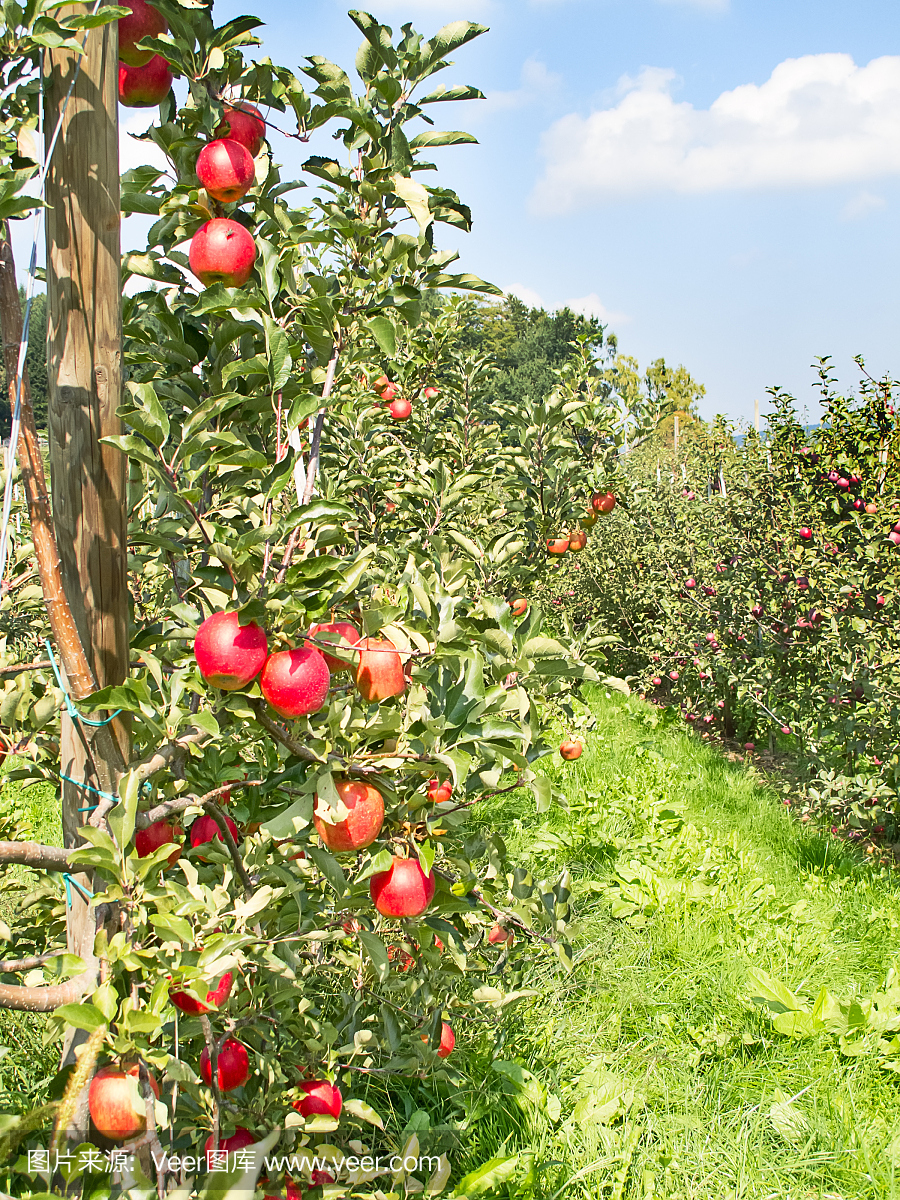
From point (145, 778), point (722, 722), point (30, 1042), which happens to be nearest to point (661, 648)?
point (722, 722)

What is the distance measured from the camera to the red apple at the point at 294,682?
1106mm

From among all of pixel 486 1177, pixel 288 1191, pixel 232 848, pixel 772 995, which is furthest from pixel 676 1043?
pixel 232 848

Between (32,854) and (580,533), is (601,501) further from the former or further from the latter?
(32,854)

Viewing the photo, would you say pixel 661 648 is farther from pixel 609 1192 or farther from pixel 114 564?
pixel 114 564

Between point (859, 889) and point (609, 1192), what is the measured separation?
213 centimetres

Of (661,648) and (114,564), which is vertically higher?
(114,564)

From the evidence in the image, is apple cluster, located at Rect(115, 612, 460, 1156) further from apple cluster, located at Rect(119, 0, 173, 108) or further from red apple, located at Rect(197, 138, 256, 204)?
apple cluster, located at Rect(119, 0, 173, 108)

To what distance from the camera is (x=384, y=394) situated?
3.94 metres

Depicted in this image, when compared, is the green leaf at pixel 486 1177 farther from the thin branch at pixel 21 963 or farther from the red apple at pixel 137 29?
the red apple at pixel 137 29

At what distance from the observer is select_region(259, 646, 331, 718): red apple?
1.11 m

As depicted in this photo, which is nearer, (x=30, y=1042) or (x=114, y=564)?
(x=114, y=564)

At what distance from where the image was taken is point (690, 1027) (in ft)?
8.69

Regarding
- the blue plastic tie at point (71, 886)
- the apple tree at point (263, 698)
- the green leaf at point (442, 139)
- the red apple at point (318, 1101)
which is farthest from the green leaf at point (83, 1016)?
the green leaf at point (442, 139)

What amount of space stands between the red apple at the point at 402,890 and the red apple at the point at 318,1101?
0.46 meters
